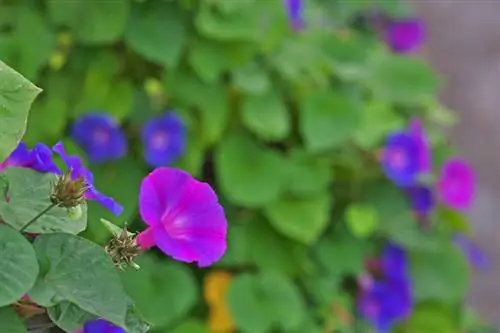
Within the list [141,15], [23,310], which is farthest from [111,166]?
[23,310]

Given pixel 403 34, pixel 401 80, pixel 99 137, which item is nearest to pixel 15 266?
pixel 99 137

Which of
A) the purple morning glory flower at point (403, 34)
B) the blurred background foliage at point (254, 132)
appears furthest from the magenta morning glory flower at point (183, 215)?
the purple morning glory flower at point (403, 34)

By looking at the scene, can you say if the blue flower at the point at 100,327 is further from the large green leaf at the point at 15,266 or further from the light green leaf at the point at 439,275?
the light green leaf at the point at 439,275

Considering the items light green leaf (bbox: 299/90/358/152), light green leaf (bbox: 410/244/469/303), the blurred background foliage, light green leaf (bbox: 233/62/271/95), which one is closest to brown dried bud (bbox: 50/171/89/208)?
the blurred background foliage

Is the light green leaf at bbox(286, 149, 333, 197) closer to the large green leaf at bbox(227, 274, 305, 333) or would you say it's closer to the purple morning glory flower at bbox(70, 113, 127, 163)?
the large green leaf at bbox(227, 274, 305, 333)

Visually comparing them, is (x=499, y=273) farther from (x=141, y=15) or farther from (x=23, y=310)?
(x=23, y=310)

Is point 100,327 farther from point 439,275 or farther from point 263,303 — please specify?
point 439,275
